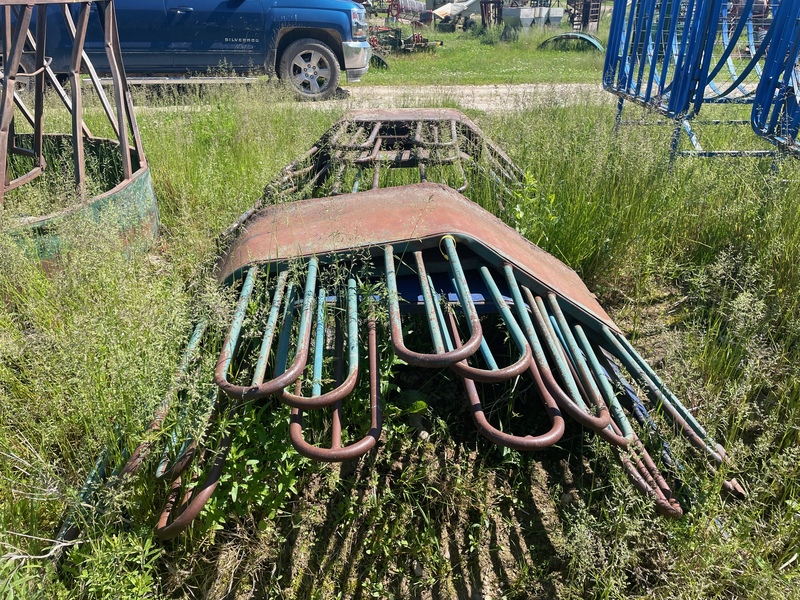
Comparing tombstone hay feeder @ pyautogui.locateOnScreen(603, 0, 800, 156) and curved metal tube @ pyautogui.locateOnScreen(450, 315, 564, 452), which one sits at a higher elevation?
tombstone hay feeder @ pyautogui.locateOnScreen(603, 0, 800, 156)

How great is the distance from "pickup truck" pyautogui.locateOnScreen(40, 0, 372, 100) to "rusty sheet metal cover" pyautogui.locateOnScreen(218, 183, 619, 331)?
6.54 metres

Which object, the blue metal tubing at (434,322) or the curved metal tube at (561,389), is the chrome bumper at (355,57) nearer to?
the blue metal tubing at (434,322)

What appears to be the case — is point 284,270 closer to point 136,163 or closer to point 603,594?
point 603,594

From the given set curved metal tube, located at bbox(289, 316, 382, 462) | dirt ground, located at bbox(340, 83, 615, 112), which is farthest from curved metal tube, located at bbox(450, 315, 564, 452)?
dirt ground, located at bbox(340, 83, 615, 112)

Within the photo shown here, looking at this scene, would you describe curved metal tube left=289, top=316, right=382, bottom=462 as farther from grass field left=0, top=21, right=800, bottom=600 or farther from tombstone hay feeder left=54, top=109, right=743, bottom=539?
grass field left=0, top=21, right=800, bottom=600

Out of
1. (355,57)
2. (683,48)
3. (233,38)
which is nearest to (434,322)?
(683,48)

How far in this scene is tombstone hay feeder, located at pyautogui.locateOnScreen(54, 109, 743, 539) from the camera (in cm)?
171

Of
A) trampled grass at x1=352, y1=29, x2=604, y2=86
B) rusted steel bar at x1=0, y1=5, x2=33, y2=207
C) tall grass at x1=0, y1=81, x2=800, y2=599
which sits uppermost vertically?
rusted steel bar at x1=0, y1=5, x2=33, y2=207

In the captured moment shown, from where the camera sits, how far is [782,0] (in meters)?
3.63

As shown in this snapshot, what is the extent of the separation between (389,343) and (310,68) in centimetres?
759

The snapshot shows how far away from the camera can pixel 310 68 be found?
8.70 m

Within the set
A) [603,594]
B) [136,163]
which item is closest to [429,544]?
[603,594]

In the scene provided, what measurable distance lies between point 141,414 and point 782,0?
4412mm

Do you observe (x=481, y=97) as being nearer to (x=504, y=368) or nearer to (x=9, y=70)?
(x=9, y=70)
